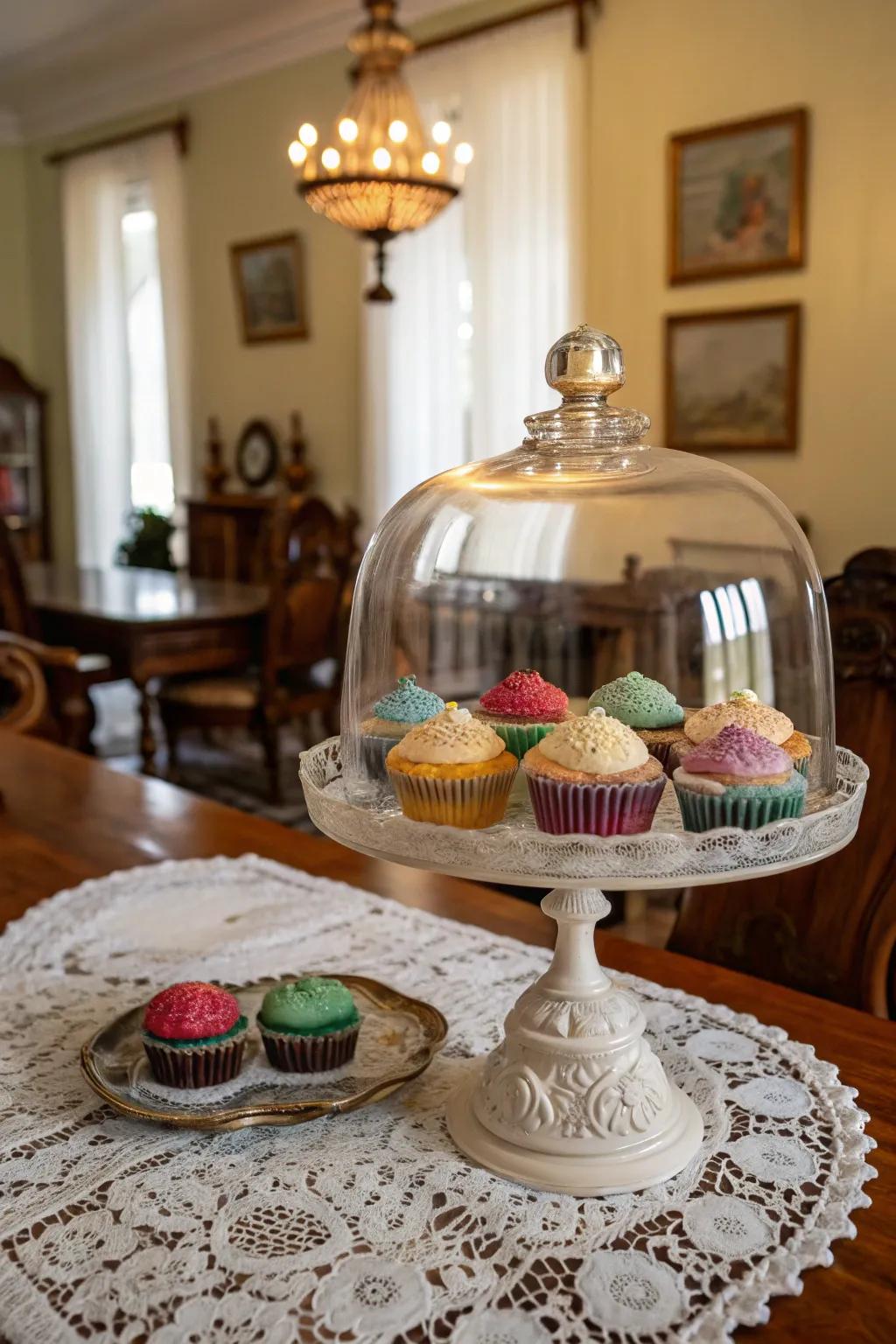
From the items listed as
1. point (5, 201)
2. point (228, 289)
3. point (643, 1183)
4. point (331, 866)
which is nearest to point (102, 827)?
point (331, 866)

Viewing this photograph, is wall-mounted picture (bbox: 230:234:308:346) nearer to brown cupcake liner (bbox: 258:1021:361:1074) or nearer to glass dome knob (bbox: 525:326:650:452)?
glass dome knob (bbox: 525:326:650:452)

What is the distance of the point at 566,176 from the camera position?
4934mm

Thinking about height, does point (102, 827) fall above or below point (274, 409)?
below

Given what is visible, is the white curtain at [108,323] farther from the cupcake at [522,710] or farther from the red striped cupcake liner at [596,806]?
the red striped cupcake liner at [596,806]

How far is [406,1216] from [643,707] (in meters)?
0.45

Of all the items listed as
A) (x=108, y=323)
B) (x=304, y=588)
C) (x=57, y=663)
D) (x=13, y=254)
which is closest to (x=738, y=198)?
(x=304, y=588)

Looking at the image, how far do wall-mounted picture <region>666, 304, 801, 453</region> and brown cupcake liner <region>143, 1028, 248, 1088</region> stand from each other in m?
3.78

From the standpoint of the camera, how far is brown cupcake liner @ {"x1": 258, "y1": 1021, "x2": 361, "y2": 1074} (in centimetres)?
99

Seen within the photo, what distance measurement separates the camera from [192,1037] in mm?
958

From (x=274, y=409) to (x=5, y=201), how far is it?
9.86 feet

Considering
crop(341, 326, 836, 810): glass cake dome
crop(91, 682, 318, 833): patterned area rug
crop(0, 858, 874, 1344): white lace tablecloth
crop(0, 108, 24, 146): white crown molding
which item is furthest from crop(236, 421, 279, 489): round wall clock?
crop(0, 858, 874, 1344): white lace tablecloth

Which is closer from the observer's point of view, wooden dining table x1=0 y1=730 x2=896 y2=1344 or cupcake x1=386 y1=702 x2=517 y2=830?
wooden dining table x1=0 y1=730 x2=896 y2=1344

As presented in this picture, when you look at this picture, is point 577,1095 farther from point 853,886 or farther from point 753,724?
point 853,886

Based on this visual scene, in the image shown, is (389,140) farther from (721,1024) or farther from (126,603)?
(721,1024)
